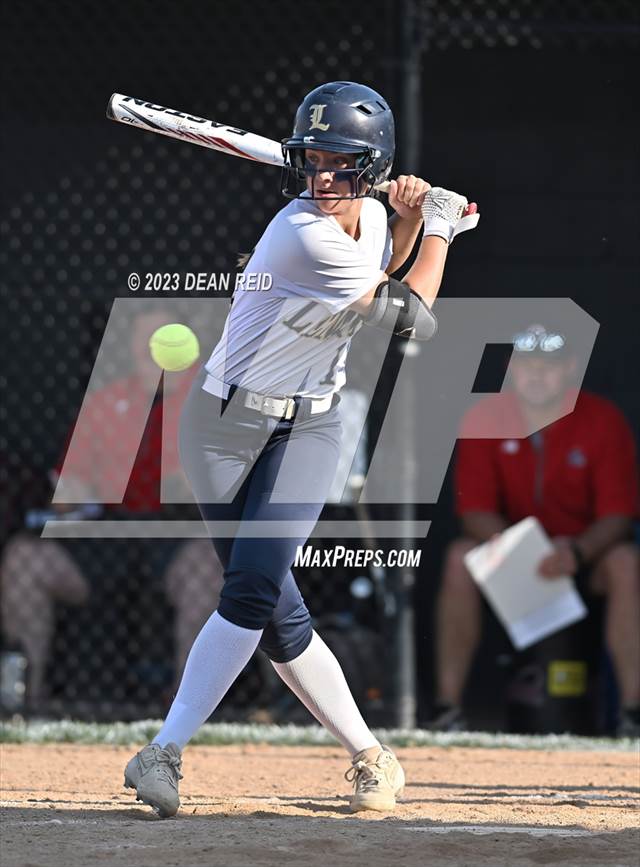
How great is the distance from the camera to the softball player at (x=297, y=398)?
3455 millimetres

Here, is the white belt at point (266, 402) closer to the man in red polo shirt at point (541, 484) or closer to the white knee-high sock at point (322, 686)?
the white knee-high sock at point (322, 686)

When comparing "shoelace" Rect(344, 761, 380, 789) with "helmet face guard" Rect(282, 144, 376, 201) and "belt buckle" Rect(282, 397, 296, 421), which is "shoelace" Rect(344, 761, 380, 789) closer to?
"belt buckle" Rect(282, 397, 296, 421)

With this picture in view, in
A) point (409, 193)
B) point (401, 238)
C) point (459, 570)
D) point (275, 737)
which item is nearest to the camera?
point (409, 193)

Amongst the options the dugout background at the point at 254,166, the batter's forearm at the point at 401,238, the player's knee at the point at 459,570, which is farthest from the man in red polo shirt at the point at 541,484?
the batter's forearm at the point at 401,238

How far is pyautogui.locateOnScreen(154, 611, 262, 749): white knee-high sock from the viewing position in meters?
3.44

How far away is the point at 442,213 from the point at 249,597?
3.28 ft

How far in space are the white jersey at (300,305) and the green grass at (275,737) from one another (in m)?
2.01

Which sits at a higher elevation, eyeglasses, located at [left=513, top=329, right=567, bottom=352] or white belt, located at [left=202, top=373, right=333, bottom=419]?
eyeglasses, located at [left=513, top=329, right=567, bottom=352]

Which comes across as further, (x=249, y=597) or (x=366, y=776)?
(x=366, y=776)

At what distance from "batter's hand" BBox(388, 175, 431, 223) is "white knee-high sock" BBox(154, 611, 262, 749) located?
109cm

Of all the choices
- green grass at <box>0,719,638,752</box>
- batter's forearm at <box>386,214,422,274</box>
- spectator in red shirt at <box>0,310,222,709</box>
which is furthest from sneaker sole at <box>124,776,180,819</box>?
spectator in red shirt at <box>0,310,222,709</box>

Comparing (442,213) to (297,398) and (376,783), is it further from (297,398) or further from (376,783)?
(376,783)

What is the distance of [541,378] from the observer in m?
5.70

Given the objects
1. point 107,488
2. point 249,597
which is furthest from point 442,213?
point 107,488
